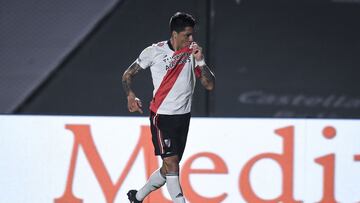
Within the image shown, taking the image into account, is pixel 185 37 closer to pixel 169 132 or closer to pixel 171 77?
pixel 171 77

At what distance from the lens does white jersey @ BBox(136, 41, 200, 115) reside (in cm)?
565

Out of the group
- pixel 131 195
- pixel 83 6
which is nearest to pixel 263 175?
pixel 131 195

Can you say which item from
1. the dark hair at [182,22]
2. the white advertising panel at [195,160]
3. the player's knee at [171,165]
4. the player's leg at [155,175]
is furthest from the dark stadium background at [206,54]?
the dark hair at [182,22]

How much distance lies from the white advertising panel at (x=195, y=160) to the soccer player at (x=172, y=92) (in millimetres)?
1093

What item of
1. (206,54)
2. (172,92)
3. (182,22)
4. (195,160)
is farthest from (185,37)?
(206,54)

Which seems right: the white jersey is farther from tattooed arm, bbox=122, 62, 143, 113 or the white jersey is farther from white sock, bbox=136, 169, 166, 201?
white sock, bbox=136, 169, 166, 201

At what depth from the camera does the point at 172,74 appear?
567 cm

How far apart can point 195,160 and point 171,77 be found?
1407 millimetres

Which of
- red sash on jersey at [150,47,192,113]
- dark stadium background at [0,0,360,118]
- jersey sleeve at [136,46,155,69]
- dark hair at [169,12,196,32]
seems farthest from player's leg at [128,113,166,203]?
dark stadium background at [0,0,360,118]

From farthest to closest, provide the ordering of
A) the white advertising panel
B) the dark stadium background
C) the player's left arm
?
→ the dark stadium background → the white advertising panel → the player's left arm

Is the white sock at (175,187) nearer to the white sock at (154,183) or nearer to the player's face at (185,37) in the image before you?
the white sock at (154,183)

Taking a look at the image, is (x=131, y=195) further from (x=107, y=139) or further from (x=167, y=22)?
(x=167, y=22)

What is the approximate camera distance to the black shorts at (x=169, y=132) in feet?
18.7

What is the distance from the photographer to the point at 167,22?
25.3ft
